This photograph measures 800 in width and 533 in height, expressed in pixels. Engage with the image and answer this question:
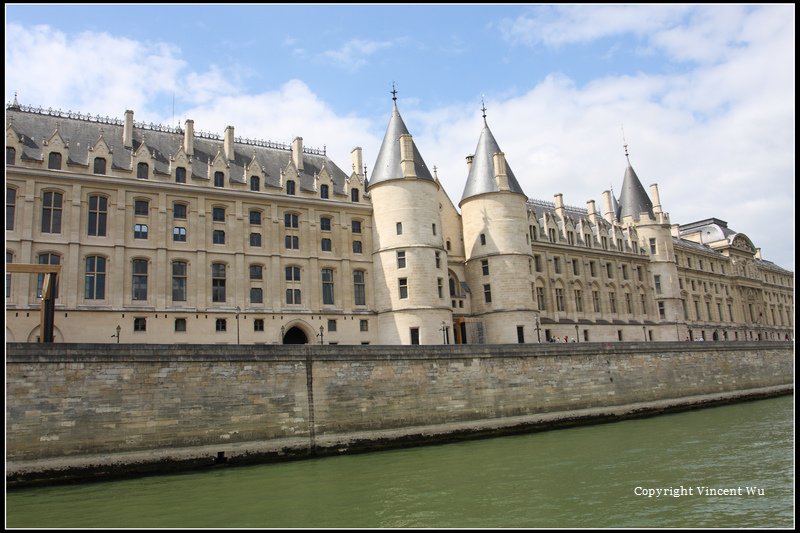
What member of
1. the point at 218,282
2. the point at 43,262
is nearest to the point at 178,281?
the point at 218,282

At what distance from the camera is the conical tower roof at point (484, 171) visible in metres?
42.8

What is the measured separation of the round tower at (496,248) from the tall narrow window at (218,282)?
55.0 ft

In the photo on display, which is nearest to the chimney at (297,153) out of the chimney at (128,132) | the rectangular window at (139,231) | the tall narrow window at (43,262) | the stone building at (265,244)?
the stone building at (265,244)

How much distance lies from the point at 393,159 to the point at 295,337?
40.1ft

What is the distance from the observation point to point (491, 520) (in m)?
12.9

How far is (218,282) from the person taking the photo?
33781 mm

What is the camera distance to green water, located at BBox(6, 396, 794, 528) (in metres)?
13.0

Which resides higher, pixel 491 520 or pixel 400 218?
pixel 400 218

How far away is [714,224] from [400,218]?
163ft

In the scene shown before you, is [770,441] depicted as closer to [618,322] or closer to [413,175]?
[413,175]

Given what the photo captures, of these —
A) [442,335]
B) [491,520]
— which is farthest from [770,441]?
[442,335]

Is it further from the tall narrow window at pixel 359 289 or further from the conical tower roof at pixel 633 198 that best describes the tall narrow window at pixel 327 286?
the conical tower roof at pixel 633 198

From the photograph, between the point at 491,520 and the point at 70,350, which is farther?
the point at 70,350

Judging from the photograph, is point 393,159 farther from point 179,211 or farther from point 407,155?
point 179,211
